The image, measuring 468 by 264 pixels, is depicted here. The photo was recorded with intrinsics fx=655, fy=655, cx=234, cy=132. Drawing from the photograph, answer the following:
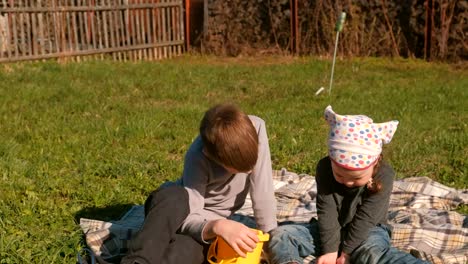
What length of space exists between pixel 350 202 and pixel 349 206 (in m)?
0.02

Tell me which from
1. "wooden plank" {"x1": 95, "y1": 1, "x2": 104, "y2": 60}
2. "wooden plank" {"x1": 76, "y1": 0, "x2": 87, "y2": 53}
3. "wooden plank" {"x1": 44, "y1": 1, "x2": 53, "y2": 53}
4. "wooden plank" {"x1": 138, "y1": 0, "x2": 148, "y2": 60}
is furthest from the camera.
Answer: "wooden plank" {"x1": 138, "y1": 0, "x2": 148, "y2": 60}

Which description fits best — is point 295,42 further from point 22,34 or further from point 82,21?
point 22,34

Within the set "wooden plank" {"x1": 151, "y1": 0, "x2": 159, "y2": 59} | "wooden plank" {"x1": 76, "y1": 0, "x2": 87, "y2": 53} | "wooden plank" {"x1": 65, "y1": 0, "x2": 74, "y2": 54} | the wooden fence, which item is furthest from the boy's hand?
"wooden plank" {"x1": 151, "y1": 0, "x2": 159, "y2": 59}

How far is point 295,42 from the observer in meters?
12.3

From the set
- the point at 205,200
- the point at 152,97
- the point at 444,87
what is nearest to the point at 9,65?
the point at 152,97

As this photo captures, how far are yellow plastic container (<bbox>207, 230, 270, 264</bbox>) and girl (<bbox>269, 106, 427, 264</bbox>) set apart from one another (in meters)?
0.24

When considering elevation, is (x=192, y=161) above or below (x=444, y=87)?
above

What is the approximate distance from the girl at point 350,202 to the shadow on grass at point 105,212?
124 centimetres

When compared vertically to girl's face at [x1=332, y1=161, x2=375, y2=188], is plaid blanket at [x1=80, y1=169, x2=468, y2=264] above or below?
below

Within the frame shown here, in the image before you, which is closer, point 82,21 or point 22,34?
point 22,34

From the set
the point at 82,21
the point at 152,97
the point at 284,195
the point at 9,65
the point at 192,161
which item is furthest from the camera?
the point at 82,21

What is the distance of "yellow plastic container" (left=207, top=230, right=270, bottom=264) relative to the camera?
2953 millimetres

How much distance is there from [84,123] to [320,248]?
351 centimetres

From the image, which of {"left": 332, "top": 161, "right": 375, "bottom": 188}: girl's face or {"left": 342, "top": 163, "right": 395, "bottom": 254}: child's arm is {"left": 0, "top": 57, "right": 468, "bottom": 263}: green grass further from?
{"left": 332, "top": 161, "right": 375, "bottom": 188}: girl's face
